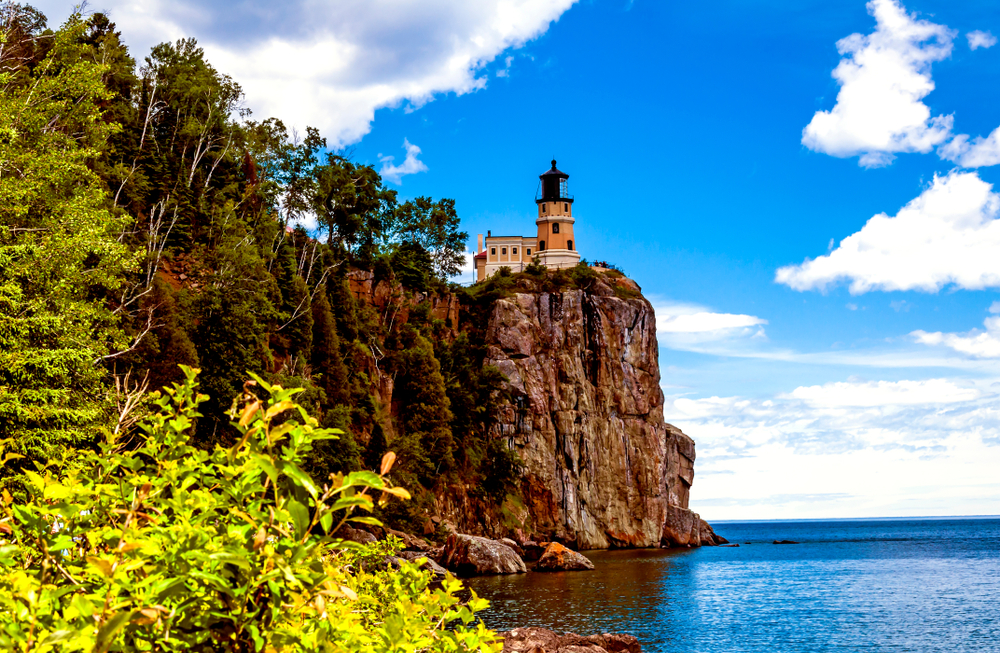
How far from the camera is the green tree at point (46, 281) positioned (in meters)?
18.3

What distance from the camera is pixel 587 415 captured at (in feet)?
272

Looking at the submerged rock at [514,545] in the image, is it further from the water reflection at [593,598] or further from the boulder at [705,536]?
the boulder at [705,536]

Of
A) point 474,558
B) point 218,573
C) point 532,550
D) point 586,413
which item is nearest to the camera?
point 218,573

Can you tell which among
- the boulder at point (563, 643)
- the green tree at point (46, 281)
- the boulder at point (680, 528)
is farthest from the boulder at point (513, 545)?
the green tree at point (46, 281)

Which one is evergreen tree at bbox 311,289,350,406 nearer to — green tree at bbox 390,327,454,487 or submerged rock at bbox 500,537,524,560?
green tree at bbox 390,327,454,487

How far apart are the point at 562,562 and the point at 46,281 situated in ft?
152

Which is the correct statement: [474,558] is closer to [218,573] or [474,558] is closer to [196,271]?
[196,271]

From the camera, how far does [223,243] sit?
146 feet

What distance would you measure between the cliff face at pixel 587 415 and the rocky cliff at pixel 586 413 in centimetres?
12

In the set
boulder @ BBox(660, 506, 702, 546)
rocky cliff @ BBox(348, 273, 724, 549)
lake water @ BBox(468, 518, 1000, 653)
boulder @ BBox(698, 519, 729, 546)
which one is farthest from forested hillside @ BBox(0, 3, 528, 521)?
boulder @ BBox(698, 519, 729, 546)

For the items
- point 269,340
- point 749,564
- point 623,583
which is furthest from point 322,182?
point 749,564

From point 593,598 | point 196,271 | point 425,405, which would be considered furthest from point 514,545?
point 196,271

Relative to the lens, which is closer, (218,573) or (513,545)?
(218,573)

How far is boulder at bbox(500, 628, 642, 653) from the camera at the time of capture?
2408 centimetres
